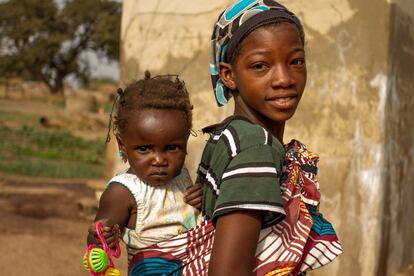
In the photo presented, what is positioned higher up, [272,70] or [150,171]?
[272,70]

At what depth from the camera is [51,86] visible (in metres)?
41.6

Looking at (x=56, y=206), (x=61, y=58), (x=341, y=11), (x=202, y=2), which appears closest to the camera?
(x=341, y=11)

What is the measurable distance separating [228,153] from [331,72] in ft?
9.62

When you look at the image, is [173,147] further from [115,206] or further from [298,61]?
[298,61]

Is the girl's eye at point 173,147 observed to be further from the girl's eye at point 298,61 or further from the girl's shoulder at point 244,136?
the girl's eye at point 298,61

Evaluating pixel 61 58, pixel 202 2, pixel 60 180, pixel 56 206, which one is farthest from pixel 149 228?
pixel 61 58

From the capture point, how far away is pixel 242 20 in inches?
59.2

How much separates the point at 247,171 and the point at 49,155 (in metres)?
14.5

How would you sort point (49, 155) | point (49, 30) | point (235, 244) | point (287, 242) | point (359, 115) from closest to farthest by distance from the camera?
point (235, 244)
point (287, 242)
point (359, 115)
point (49, 155)
point (49, 30)

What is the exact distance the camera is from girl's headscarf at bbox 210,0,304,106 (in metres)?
1.48

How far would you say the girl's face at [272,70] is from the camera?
1.47 meters

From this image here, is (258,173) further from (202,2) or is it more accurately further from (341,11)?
(202,2)

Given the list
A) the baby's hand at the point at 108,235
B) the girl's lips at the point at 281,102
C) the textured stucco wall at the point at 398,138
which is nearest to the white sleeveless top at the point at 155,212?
the baby's hand at the point at 108,235

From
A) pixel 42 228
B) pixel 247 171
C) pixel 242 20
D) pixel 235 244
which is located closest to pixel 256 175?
pixel 247 171
